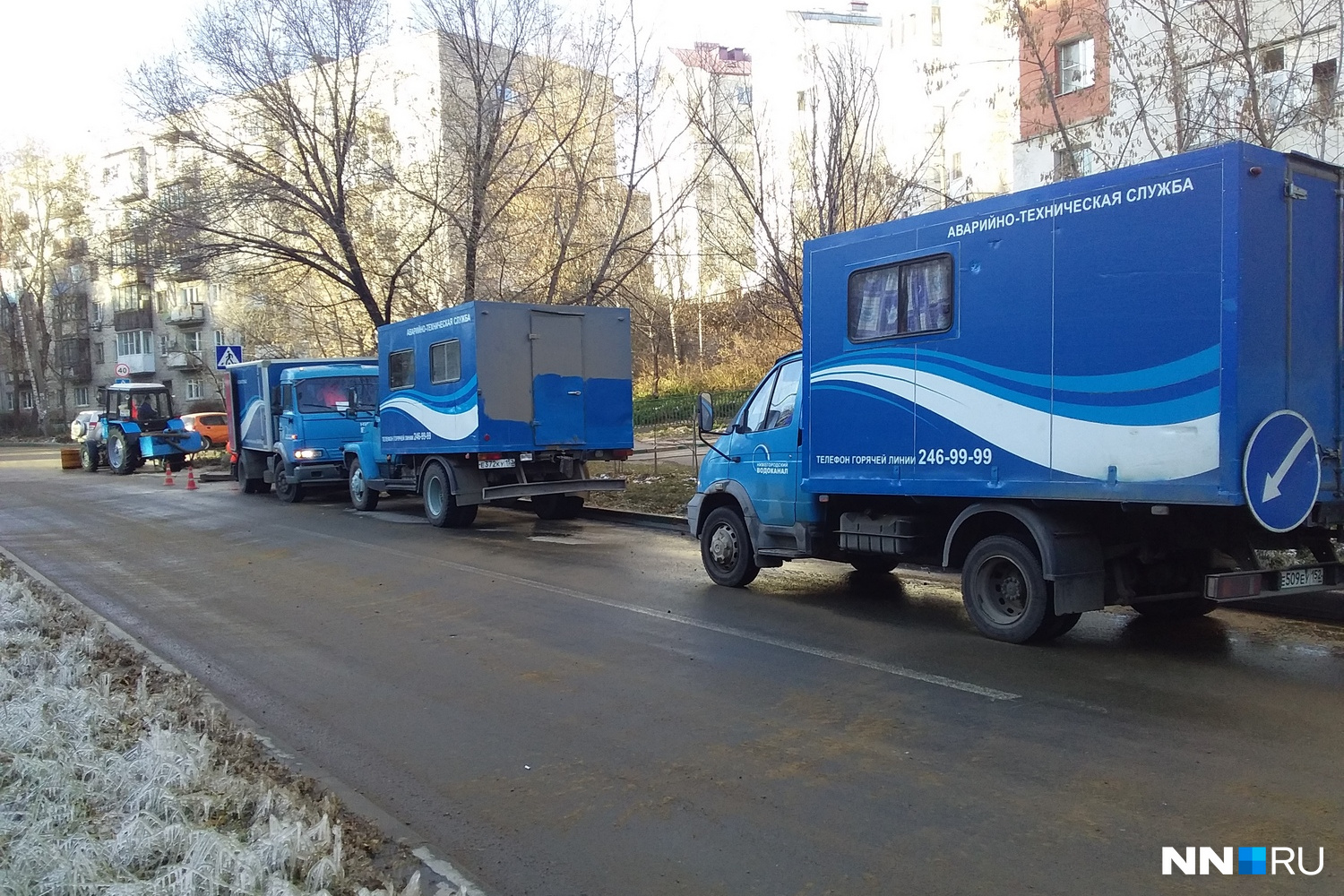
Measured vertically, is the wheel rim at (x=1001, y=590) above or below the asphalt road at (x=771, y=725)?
above

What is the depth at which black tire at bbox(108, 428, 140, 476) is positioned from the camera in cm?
2931

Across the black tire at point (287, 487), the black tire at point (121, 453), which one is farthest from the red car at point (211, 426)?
the black tire at point (287, 487)

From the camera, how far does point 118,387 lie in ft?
97.4

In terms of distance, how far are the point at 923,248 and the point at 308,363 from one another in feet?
51.9

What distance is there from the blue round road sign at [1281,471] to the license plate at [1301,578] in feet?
1.75

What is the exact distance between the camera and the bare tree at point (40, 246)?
5525 centimetres

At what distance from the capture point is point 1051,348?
22.7ft

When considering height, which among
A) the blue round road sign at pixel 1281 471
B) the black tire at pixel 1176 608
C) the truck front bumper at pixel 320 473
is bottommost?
the black tire at pixel 1176 608

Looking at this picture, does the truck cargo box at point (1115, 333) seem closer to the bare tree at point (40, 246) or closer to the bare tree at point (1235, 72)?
the bare tree at point (1235, 72)

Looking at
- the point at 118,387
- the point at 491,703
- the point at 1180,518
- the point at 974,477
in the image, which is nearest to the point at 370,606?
the point at 491,703

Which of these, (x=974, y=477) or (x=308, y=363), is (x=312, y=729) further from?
(x=308, y=363)

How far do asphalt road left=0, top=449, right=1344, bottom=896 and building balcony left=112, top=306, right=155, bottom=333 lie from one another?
6359 cm

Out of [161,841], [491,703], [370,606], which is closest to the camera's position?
[161,841]

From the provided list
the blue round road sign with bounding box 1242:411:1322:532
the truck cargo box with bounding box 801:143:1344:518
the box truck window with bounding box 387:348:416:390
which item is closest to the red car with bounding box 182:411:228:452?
the box truck window with bounding box 387:348:416:390
